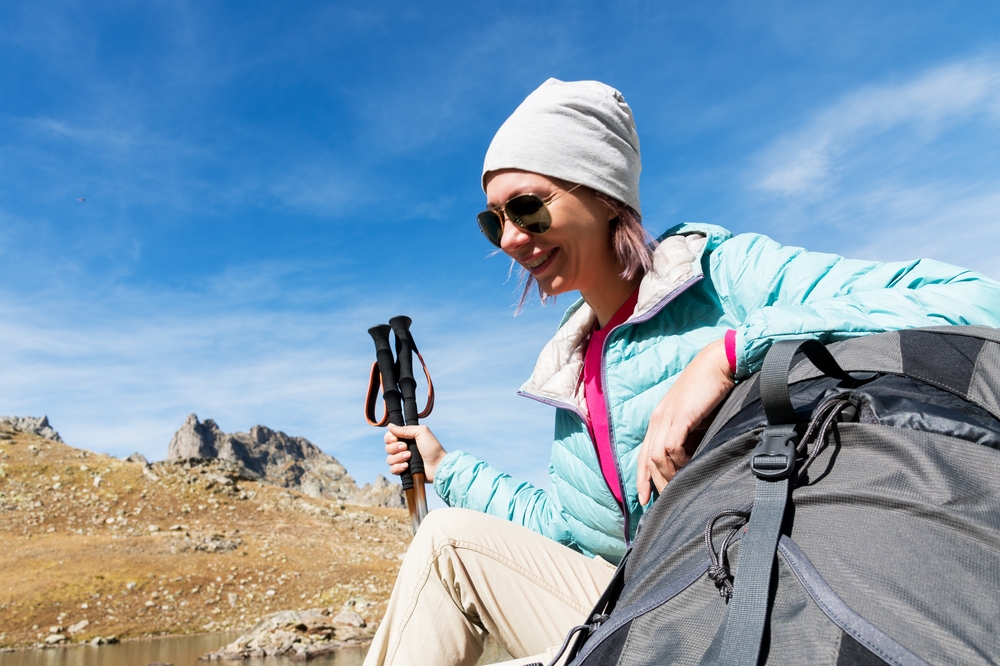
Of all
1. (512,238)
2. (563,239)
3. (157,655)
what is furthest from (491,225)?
(157,655)

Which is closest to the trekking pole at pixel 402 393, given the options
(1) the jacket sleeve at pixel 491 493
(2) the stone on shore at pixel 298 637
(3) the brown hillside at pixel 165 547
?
(1) the jacket sleeve at pixel 491 493

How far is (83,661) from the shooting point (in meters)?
8.62

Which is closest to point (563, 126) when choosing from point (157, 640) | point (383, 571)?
point (157, 640)

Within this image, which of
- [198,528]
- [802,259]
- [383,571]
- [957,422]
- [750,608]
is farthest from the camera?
[198,528]

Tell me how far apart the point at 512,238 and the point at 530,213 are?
0.33 feet

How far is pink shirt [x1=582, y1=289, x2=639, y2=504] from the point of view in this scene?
2.31m

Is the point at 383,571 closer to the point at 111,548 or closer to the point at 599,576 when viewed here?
the point at 111,548

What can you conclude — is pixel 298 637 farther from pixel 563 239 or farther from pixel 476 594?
pixel 563 239

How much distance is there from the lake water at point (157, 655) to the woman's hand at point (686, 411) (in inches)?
205

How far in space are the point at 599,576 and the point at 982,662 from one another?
61.5 inches

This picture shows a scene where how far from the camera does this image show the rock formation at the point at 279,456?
72188 mm

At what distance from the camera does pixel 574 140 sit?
241 centimetres

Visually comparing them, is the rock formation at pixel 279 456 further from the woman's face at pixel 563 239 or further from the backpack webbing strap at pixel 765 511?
the backpack webbing strap at pixel 765 511

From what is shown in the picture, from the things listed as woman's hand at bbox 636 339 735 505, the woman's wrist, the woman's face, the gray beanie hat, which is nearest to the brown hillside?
the woman's face
